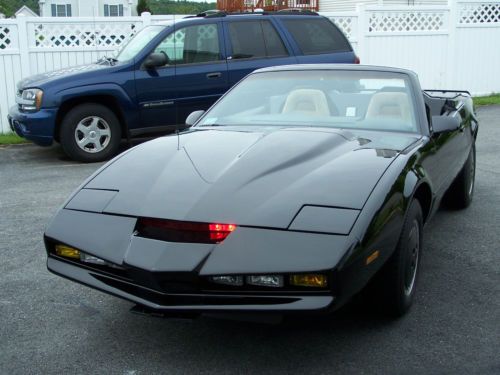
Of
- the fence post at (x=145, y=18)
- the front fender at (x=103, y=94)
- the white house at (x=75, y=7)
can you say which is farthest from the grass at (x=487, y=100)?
the white house at (x=75, y=7)

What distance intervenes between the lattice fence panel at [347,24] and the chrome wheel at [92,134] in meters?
6.16

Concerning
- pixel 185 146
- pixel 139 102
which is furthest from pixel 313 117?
pixel 139 102

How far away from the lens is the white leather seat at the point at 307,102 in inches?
183

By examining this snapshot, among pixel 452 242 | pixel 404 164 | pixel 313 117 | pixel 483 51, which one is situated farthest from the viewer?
pixel 483 51

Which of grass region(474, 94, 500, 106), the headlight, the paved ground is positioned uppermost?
the headlight

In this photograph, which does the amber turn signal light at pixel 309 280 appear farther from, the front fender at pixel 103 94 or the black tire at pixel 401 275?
the front fender at pixel 103 94

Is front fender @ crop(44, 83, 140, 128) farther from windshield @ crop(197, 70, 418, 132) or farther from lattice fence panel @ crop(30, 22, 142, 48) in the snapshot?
windshield @ crop(197, 70, 418, 132)

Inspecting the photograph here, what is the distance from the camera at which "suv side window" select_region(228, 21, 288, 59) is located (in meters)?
9.41

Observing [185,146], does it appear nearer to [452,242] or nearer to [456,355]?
[456,355]

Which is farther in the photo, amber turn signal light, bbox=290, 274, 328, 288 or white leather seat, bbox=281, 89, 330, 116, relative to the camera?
white leather seat, bbox=281, 89, 330, 116

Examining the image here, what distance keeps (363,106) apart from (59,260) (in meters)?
2.33

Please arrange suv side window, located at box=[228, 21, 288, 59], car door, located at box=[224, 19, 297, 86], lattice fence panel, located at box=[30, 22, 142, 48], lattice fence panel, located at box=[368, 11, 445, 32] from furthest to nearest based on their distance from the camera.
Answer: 1. lattice fence panel, located at box=[368, 11, 445, 32]
2. lattice fence panel, located at box=[30, 22, 142, 48]
3. suv side window, located at box=[228, 21, 288, 59]
4. car door, located at box=[224, 19, 297, 86]

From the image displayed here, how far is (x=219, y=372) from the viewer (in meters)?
3.13

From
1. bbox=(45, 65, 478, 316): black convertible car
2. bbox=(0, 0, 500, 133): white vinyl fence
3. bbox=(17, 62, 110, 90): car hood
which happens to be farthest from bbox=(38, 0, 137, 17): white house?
bbox=(45, 65, 478, 316): black convertible car
